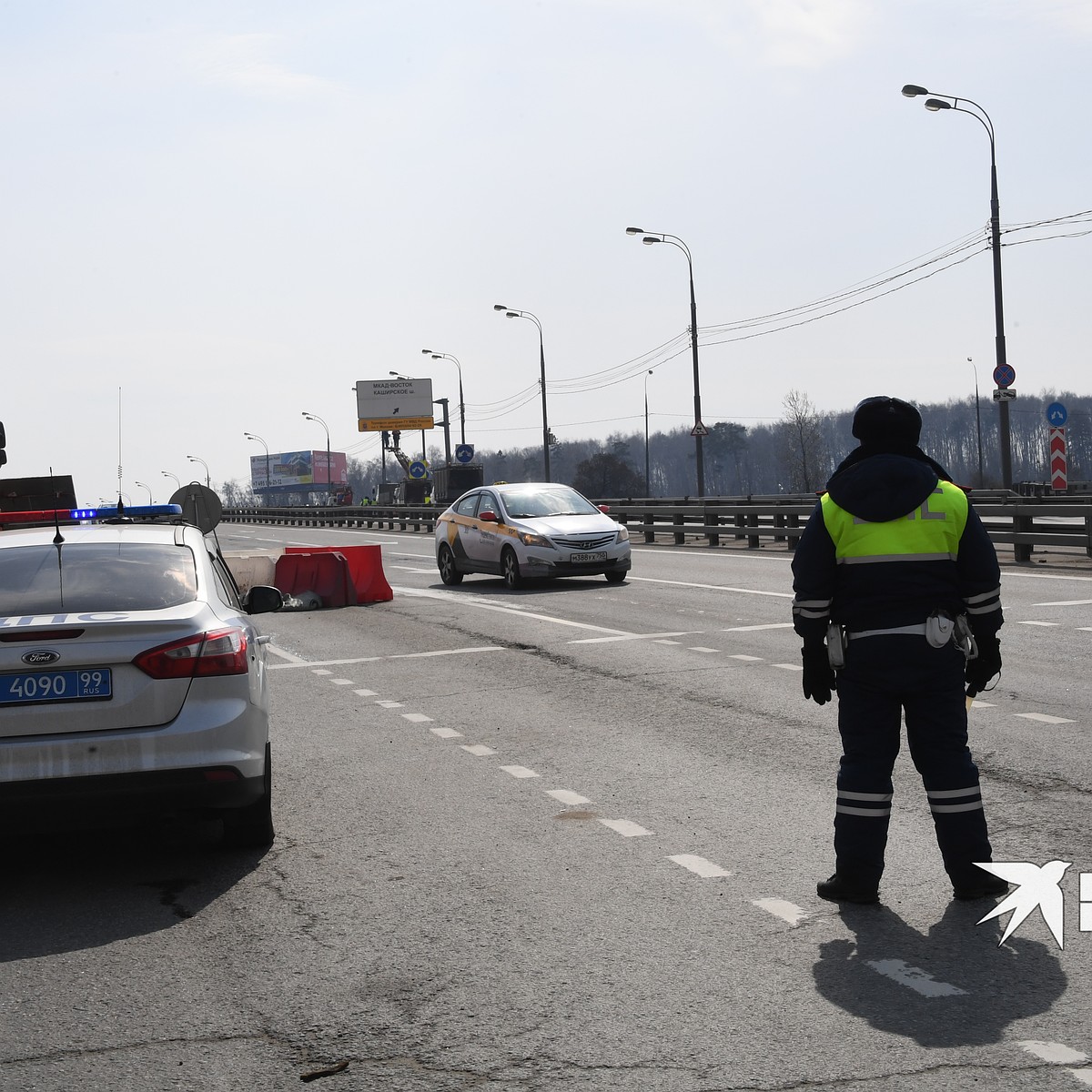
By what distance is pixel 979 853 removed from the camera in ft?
16.5

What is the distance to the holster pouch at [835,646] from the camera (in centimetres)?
500

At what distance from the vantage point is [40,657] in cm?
555

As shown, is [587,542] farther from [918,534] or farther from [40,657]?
[918,534]

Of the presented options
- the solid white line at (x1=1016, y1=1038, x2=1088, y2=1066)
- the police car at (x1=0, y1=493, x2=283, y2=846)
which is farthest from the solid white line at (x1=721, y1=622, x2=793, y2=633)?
the solid white line at (x1=1016, y1=1038, x2=1088, y2=1066)

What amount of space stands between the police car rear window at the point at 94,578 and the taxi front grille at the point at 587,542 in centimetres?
1458

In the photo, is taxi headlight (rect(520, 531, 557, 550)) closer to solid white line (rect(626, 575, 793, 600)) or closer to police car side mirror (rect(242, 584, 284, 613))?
solid white line (rect(626, 575, 793, 600))

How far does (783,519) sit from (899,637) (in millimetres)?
27247

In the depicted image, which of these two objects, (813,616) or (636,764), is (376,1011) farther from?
(636,764)

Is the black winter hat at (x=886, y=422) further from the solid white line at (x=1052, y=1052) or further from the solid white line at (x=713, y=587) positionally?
the solid white line at (x=713, y=587)

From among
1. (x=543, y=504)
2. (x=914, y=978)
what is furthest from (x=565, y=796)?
(x=543, y=504)

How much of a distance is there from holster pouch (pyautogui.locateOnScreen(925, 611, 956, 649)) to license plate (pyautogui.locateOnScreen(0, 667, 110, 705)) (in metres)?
3.05

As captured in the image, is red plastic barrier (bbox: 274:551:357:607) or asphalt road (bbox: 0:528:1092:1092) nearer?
asphalt road (bbox: 0:528:1092:1092)

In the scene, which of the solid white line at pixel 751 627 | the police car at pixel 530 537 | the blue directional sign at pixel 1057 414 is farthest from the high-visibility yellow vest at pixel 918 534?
the blue directional sign at pixel 1057 414

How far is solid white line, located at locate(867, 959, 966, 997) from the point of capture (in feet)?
13.6
